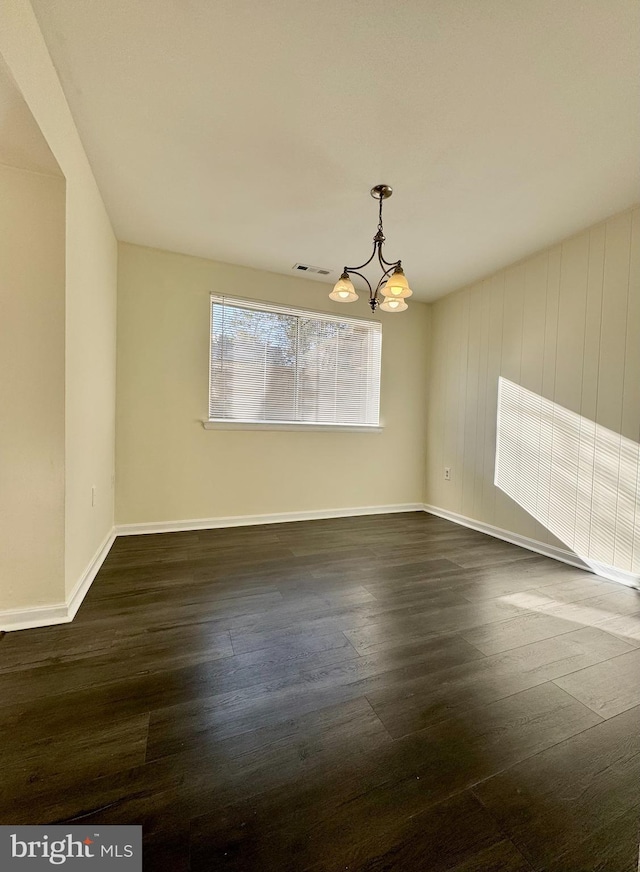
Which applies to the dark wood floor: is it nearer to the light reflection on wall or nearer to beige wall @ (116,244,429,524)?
the light reflection on wall

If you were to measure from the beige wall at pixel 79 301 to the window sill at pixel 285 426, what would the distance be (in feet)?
3.04

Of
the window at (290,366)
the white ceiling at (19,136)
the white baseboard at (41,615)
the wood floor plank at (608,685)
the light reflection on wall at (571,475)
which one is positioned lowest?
the wood floor plank at (608,685)

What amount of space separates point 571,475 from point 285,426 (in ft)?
8.44

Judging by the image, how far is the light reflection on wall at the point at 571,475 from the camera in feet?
7.81

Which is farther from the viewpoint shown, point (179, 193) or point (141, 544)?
point (141, 544)

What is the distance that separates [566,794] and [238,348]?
343 cm

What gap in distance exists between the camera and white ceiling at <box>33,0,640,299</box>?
130 centimetres

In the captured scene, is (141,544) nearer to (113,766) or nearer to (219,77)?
(113,766)

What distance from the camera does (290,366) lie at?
11.8ft

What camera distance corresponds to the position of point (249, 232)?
2.75 metres

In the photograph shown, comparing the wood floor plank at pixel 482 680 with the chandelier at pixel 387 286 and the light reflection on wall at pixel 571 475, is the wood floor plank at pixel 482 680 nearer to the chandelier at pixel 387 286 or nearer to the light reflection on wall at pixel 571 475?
the light reflection on wall at pixel 571 475

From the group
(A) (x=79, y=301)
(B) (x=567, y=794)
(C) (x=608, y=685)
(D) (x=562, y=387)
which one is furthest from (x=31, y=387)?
(D) (x=562, y=387)

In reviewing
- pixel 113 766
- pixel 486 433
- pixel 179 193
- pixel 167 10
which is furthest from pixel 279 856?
pixel 486 433

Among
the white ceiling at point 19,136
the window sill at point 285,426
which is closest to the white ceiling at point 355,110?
the white ceiling at point 19,136
